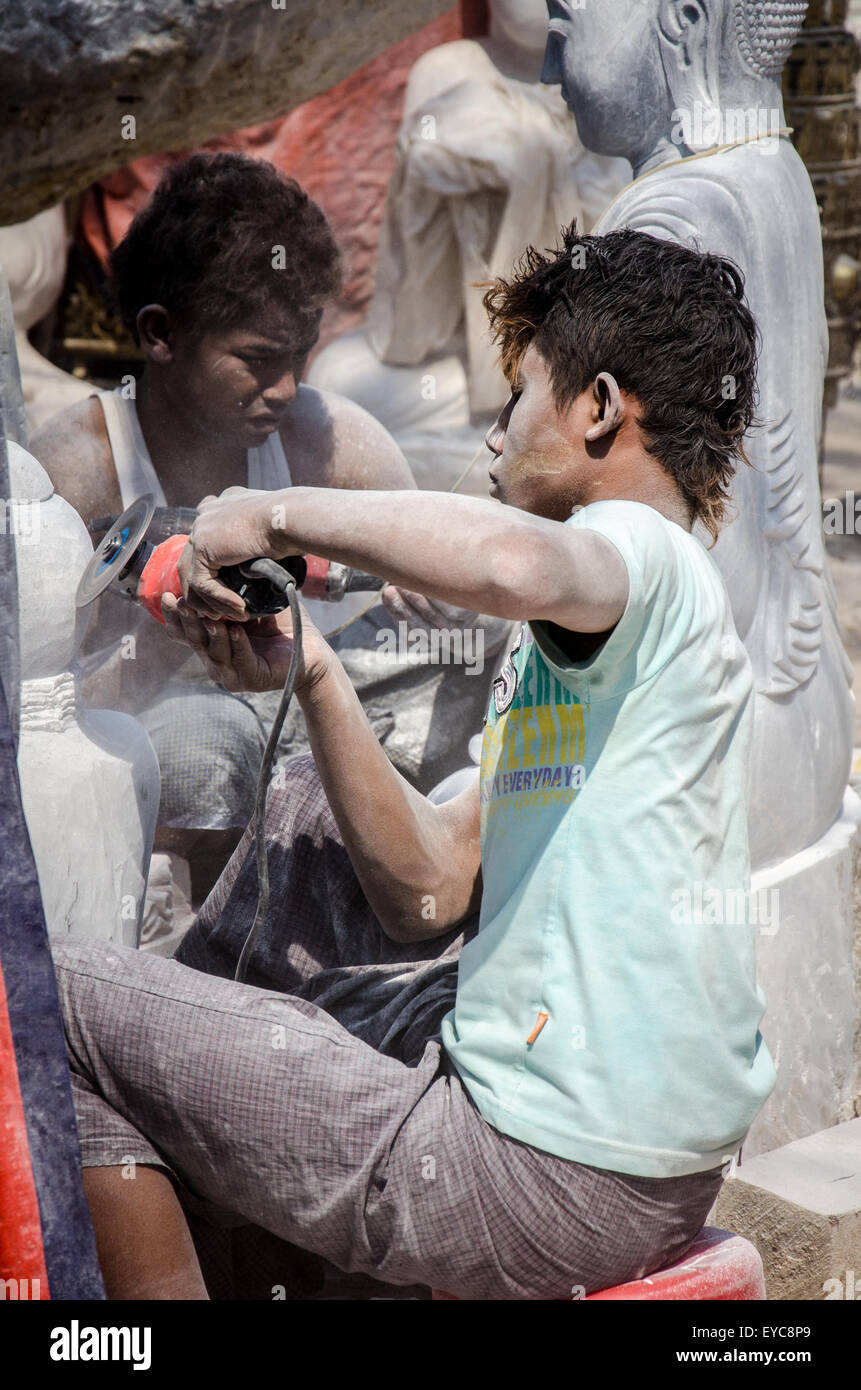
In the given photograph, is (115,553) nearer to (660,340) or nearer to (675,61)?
(660,340)

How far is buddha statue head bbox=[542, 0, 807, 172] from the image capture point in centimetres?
238

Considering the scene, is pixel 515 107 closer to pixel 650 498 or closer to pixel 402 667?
pixel 402 667

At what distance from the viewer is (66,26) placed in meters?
3.22

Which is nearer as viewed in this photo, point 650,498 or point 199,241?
point 650,498

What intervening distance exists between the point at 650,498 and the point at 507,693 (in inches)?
9.7

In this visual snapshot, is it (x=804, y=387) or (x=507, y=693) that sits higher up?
(x=804, y=387)

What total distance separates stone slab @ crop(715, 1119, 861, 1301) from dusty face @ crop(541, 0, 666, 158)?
160cm

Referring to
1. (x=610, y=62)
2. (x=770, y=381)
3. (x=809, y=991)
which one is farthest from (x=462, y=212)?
(x=809, y=991)

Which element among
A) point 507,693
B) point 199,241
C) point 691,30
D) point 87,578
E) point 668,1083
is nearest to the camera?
point 668,1083

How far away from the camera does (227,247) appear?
2.64 metres

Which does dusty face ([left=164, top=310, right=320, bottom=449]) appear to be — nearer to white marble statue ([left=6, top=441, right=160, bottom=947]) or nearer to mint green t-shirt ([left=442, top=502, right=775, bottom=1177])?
white marble statue ([left=6, top=441, right=160, bottom=947])

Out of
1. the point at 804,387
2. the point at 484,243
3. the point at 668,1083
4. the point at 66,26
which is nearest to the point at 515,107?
the point at 484,243

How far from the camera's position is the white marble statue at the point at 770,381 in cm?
234

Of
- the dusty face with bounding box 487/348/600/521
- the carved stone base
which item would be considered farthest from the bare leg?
the carved stone base
